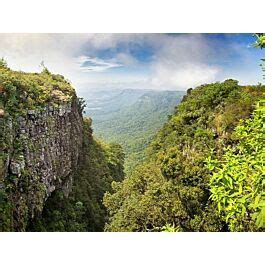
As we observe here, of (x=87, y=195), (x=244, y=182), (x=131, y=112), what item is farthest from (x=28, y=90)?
(x=244, y=182)

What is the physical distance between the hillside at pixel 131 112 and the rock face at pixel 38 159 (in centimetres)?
80

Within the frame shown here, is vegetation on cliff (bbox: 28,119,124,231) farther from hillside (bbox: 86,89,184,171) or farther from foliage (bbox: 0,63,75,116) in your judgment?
foliage (bbox: 0,63,75,116)

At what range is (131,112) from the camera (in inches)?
254

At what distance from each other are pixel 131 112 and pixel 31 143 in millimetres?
1453

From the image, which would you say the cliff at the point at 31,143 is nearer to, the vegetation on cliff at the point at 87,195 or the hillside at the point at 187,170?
the vegetation on cliff at the point at 87,195

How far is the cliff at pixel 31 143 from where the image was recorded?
514 cm

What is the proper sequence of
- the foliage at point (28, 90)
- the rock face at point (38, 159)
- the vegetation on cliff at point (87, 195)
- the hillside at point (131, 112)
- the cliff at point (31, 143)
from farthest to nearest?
1. the vegetation on cliff at point (87, 195)
2. the hillside at point (131, 112)
3. the foliage at point (28, 90)
4. the rock face at point (38, 159)
5. the cliff at point (31, 143)

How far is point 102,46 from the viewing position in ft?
17.2

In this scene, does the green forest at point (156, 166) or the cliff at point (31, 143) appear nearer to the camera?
the cliff at point (31, 143)

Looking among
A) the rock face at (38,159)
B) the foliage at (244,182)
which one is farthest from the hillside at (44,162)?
the foliage at (244,182)

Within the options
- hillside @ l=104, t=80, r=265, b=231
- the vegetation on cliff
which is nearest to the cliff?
the vegetation on cliff

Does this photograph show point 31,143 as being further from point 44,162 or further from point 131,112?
point 131,112

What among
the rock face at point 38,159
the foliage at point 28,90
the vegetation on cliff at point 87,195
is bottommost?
the vegetation on cliff at point 87,195
